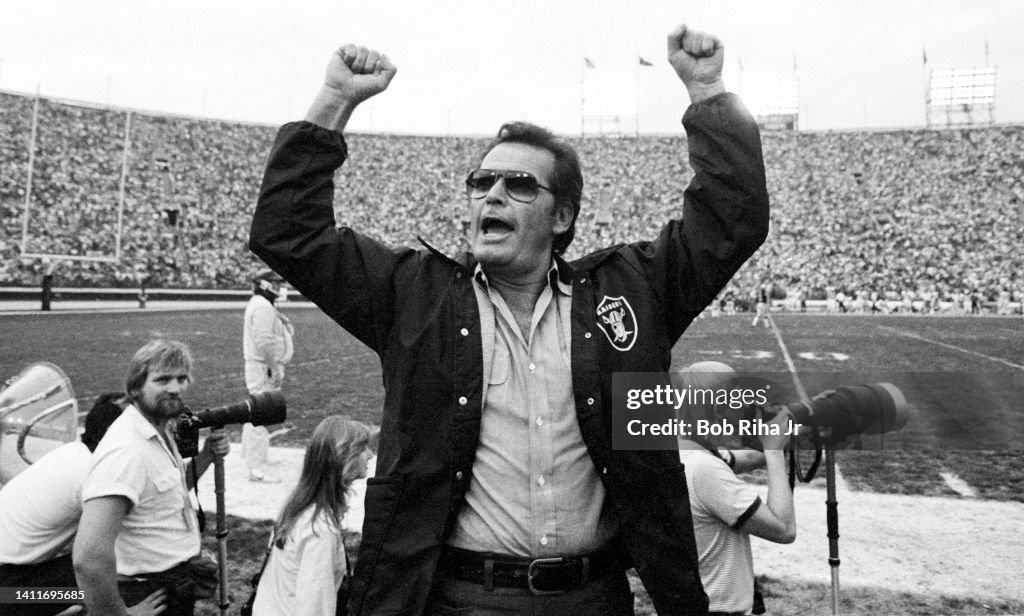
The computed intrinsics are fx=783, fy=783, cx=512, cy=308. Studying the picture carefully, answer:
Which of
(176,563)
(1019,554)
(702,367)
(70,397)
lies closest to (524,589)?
(702,367)

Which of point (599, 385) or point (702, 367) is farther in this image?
point (702, 367)

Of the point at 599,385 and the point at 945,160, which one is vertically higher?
the point at 945,160

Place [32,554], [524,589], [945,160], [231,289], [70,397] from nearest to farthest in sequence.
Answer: [524,589], [32,554], [70,397], [231,289], [945,160]

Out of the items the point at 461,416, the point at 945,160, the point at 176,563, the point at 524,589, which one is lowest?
the point at 176,563

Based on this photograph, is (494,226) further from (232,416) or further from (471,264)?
(232,416)

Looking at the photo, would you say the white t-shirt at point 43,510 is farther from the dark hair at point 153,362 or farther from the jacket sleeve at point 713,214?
the jacket sleeve at point 713,214

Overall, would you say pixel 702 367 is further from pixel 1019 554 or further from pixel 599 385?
pixel 1019 554

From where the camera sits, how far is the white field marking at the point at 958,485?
621cm

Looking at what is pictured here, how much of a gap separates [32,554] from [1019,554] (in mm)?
5303

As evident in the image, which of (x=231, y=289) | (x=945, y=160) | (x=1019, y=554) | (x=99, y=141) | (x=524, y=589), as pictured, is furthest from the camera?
(x=945, y=160)

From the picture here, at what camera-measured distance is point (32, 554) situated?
9.72 feet

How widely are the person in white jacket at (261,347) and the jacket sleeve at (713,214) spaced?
4.94m

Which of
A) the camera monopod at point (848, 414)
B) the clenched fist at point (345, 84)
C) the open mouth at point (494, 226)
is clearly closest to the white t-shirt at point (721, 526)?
the camera monopod at point (848, 414)

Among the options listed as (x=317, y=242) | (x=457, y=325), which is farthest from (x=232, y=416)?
(x=457, y=325)
